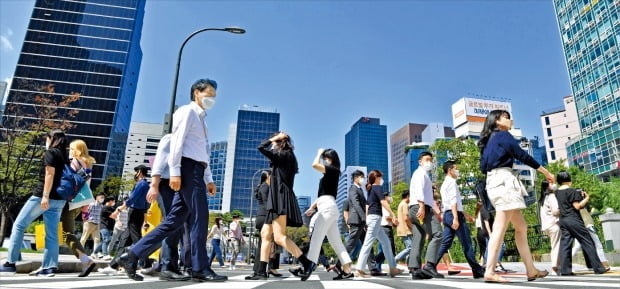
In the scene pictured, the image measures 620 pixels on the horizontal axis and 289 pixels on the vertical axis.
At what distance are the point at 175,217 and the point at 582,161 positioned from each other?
2793 inches

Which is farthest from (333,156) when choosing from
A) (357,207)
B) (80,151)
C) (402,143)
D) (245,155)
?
(402,143)

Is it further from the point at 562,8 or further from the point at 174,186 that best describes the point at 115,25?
the point at 174,186

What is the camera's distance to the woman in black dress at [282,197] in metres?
4.43

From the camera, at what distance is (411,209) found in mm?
5863

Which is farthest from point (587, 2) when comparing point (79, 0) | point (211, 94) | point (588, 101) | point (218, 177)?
point (218, 177)

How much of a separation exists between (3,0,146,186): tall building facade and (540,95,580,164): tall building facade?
105m

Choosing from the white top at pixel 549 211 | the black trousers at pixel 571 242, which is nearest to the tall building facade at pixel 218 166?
the white top at pixel 549 211

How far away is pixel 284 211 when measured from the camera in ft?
14.5

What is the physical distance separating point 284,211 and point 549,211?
17.7ft

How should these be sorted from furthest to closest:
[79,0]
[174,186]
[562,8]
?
[79,0]
[562,8]
[174,186]

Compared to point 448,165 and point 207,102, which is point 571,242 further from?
point 207,102

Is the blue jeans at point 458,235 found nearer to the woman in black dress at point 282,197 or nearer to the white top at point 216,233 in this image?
the woman in black dress at point 282,197

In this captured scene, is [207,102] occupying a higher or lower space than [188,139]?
higher

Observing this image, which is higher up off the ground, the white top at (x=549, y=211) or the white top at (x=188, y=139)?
the white top at (x=188, y=139)
